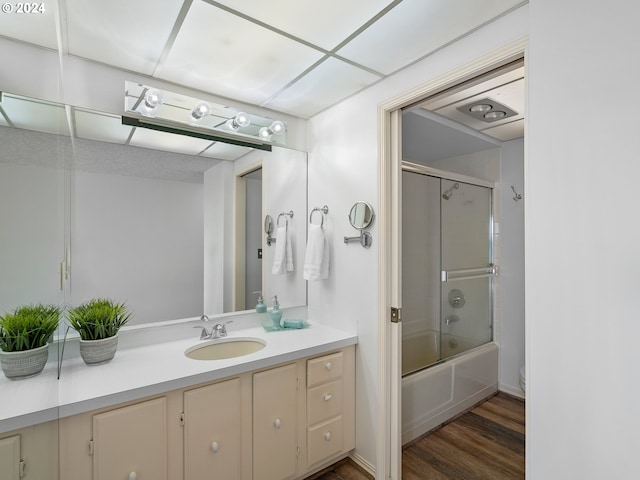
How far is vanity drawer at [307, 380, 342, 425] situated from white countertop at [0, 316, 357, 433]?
22 cm

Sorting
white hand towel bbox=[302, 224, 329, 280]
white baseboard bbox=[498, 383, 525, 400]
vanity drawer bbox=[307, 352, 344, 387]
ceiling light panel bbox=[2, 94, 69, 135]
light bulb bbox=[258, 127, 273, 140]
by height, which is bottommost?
white baseboard bbox=[498, 383, 525, 400]

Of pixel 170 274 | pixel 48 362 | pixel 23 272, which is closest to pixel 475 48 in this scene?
pixel 23 272

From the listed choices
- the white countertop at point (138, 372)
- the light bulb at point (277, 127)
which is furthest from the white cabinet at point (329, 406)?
the light bulb at point (277, 127)

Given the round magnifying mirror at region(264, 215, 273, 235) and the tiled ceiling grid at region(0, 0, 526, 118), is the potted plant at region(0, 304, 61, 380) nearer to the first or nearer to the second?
the tiled ceiling grid at region(0, 0, 526, 118)

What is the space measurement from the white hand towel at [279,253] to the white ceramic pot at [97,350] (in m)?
1.05

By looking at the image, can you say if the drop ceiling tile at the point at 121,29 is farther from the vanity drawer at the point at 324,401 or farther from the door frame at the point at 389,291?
the vanity drawer at the point at 324,401

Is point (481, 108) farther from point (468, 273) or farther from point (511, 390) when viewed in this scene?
point (511, 390)

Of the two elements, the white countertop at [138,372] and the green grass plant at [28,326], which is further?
the white countertop at [138,372]

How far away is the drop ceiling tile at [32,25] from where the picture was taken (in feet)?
2.82

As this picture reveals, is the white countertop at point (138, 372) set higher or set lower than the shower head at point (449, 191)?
lower

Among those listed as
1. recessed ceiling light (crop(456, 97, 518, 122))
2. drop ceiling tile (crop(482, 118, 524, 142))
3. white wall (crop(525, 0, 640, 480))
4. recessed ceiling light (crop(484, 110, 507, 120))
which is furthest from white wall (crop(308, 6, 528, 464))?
drop ceiling tile (crop(482, 118, 524, 142))

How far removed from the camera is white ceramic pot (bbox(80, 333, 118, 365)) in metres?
1.47

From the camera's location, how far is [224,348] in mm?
1911

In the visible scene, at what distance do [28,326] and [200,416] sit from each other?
2.47ft
